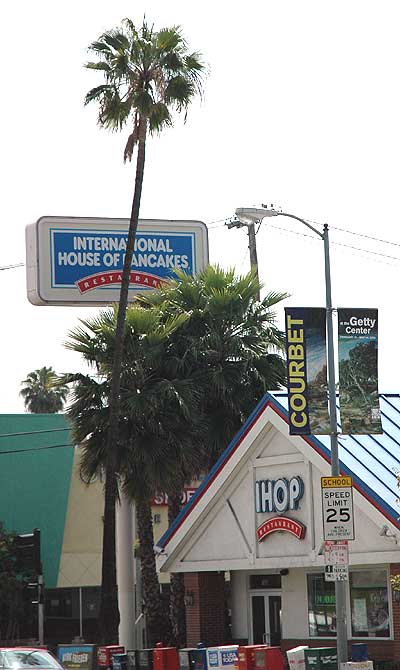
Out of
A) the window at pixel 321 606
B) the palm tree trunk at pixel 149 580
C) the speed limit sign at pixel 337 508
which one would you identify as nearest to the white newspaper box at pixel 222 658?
the window at pixel 321 606

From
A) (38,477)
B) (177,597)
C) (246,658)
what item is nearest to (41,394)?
(38,477)

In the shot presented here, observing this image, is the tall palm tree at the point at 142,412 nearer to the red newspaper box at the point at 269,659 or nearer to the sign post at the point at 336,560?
the red newspaper box at the point at 269,659

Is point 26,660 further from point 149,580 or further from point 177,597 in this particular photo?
point 177,597

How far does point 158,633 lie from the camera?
105 ft

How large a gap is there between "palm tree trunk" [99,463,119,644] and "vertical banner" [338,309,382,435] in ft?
22.2

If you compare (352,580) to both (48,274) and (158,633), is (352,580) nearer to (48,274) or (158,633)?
(158,633)

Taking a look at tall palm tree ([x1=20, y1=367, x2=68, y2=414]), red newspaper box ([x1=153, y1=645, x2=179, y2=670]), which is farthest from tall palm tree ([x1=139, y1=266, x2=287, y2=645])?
tall palm tree ([x1=20, y1=367, x2=68, y2=414])

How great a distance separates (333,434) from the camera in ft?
74.3

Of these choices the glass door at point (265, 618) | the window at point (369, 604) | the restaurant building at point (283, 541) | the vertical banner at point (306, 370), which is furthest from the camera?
the glass door at point (265, 618)

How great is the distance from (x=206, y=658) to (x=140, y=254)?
608 inches

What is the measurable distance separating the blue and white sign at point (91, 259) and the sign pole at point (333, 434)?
579 inches

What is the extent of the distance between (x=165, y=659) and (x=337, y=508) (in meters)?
6.91

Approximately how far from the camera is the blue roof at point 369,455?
84.4 feet

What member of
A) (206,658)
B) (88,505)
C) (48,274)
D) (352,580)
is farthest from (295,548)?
(88,505)
